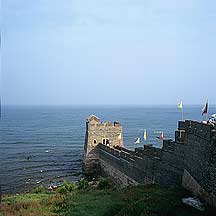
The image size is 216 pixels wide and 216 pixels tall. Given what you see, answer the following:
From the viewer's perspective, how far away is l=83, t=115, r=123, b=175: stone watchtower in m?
40.1

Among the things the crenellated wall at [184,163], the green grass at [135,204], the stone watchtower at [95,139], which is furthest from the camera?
the stone watchtower at [95,139]

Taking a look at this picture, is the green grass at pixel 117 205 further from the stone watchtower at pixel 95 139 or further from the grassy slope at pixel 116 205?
the stone watchtower at pixel 95 139

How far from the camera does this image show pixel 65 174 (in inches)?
1582

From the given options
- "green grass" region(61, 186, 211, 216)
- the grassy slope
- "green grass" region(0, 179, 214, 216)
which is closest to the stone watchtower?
"green grass" region(0, 179, 214, 216)

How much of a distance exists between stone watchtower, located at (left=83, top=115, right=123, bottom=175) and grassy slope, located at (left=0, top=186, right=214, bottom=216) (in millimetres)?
19753

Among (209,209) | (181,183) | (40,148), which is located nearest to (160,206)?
(209,209)

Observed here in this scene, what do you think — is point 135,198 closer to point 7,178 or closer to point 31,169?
point 7,178

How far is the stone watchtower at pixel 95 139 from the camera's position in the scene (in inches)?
1580

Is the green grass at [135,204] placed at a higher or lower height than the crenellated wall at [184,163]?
lower

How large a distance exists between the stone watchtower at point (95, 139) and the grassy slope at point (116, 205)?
1975 centimetres

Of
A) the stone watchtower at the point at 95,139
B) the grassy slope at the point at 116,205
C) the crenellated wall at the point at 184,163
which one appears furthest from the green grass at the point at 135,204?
the stone watchtower at the point at 95,139

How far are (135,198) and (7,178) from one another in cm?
2548

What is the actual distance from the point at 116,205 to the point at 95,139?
977 inches

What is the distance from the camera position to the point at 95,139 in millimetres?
40562
